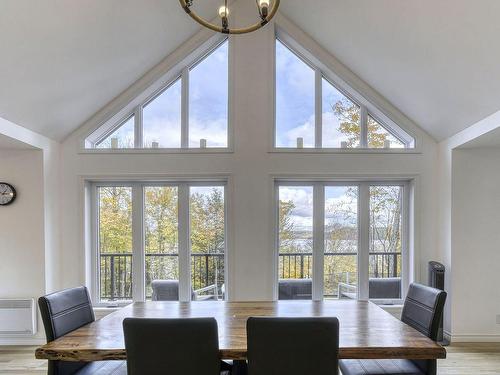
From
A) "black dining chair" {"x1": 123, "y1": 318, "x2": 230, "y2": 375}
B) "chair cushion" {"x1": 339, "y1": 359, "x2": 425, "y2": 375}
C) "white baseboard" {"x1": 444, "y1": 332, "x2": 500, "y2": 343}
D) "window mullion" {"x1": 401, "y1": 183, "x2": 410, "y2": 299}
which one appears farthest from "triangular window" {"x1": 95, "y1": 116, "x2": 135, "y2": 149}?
"white baseboard" {"x1": 444, "y1": 332, "x2": 500, "y2": 343}

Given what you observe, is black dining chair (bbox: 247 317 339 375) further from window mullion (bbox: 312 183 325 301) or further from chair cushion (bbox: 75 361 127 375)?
window mullion (bbox: 312 183 325 301)

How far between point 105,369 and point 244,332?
0.99 metres

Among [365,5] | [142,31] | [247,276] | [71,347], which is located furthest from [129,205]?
[365,5]

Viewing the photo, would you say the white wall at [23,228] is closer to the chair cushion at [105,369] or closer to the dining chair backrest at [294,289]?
the chair cushion at [105,369]

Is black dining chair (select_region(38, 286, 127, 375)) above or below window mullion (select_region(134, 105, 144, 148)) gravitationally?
below

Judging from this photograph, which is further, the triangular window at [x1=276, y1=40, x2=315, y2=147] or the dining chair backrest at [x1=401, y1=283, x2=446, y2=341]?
the triangular window at [x1=276, y1=40, x2=315, y2=147]

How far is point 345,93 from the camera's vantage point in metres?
4.05

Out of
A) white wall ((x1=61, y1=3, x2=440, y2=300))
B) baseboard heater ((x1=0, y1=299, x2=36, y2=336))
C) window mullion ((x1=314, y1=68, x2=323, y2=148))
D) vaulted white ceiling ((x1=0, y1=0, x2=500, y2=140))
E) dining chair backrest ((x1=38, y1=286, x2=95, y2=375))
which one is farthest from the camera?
window mullion ((x1=314, y1=68, x2=323, y2=148))

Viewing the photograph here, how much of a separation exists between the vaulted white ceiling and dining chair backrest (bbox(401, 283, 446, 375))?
190 cm

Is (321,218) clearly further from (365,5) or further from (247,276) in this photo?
(365,5)

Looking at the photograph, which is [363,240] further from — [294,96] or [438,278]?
[294,96]

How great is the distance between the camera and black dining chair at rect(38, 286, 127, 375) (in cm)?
195

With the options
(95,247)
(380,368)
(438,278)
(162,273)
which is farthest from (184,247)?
(438,278)

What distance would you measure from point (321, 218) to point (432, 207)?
140cm
